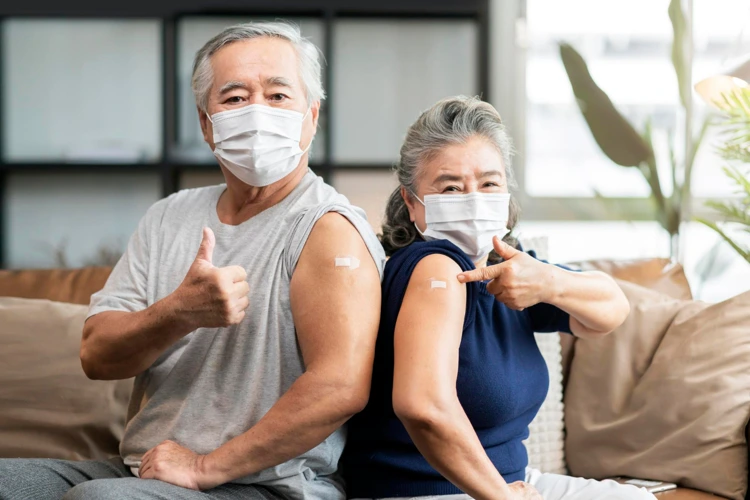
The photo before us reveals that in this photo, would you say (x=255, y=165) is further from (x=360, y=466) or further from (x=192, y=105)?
(x=192, y=105)

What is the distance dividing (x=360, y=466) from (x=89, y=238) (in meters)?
2.60

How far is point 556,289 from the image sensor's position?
1.37 meters

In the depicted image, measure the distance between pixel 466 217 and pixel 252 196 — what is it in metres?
0.41

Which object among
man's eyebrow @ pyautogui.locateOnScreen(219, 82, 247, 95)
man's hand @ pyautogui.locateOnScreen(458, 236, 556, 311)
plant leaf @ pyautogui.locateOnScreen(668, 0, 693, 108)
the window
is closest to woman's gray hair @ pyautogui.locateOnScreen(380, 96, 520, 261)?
man's hand @ pyautogui.locateOnScreen(458, 236, 556, 311)

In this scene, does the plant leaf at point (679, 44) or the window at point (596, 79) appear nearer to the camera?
the plant leaf at point (679, 44)

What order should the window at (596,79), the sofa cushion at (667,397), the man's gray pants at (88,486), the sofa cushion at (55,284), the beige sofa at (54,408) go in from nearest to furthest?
the man's gray pants at (88,486) < the sofa cushion at (667,397) < the beige sofa at (54,408) < the sofa cushion at (55,284) < the window at (596,79)

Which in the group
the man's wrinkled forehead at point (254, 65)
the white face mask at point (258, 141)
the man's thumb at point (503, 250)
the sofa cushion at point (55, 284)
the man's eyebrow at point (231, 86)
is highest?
the man's wrinkled forehead at point (254, 65)

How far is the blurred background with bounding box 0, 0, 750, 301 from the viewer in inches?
139

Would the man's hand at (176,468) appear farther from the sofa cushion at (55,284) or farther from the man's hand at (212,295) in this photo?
the sofa cushion at (55,284)

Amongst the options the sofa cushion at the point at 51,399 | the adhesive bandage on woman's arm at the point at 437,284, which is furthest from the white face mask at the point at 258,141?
the sofa cushion at the point at 51,399

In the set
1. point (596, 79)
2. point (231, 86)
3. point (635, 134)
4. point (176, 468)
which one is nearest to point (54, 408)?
point (176, 468)

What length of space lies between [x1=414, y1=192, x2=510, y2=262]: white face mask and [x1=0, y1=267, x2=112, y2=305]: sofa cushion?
99 centimetres

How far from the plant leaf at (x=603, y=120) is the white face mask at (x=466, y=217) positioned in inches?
72.4

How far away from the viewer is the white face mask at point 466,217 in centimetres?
142
